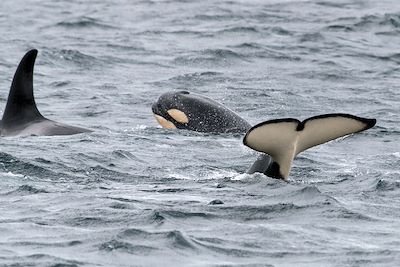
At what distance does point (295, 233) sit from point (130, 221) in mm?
1667

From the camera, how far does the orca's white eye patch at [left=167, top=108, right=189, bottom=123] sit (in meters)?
19.1

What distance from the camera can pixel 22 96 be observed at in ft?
59.3

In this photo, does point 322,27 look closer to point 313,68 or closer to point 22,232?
point 313,68

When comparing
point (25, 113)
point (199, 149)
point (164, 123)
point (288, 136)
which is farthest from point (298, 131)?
point (164, 123)

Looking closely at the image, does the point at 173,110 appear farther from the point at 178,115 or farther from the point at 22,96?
the point at 22,96

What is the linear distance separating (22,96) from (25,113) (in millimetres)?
349

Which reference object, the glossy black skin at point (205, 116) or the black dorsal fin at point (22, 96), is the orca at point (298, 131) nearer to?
the glossy black skin at point (205, 116)

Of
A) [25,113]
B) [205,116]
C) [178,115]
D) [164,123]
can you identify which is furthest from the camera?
[164,123]

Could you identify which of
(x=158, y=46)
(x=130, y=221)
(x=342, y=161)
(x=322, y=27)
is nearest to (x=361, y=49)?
(x=322, y=27)

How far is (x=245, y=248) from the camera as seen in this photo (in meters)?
11.4

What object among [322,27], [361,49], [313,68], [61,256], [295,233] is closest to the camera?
[61,256]

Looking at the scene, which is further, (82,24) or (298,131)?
(82,24)

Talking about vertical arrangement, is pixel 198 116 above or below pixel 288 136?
below

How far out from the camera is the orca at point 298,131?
12.6 m
